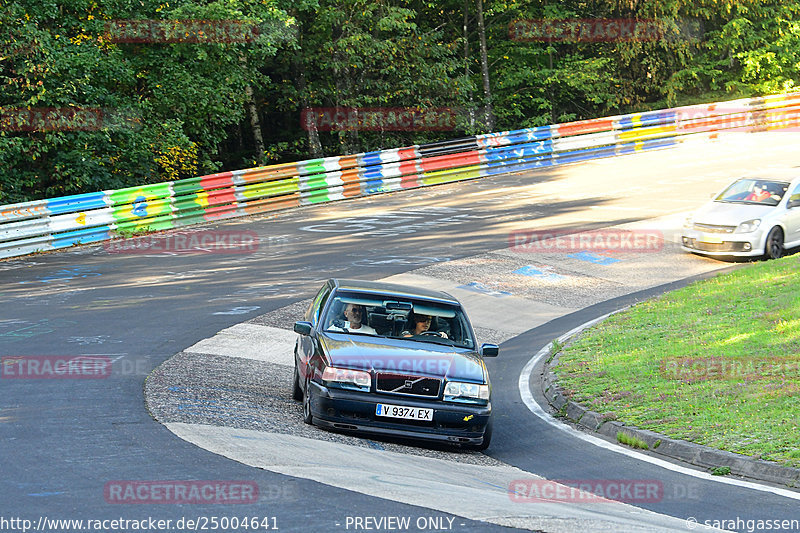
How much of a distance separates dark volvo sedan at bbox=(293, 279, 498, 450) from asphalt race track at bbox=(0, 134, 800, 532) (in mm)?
252

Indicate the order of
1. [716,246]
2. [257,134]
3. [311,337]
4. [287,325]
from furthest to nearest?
1. [257,134]
2. [716,246]
3. [287,325]
4. [311,337]

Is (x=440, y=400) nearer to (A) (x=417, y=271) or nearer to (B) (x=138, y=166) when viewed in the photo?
(A) (x=417, y=271)

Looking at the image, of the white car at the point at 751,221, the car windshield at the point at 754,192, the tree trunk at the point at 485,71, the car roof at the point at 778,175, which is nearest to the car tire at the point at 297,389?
the white car at the point at 751,221

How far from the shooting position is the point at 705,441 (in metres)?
9.68

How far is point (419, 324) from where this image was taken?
1066cm

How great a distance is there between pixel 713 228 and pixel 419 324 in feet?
39.5

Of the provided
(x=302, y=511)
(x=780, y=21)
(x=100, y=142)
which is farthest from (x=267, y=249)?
(x=780, y=21)

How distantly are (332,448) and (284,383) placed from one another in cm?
411

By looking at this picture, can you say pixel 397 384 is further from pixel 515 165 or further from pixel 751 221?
pixel 515 165

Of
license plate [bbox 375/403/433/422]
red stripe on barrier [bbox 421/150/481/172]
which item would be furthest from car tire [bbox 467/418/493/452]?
red stripe on barrier [bbox 421/150/481/172]

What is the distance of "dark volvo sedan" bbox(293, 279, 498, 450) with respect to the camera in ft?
31.2

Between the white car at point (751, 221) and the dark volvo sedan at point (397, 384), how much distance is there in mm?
11666

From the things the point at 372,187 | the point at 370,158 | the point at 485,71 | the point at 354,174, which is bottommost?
the point at 372,187

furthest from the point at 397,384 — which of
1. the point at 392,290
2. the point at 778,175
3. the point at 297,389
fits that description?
the point at 778,175
